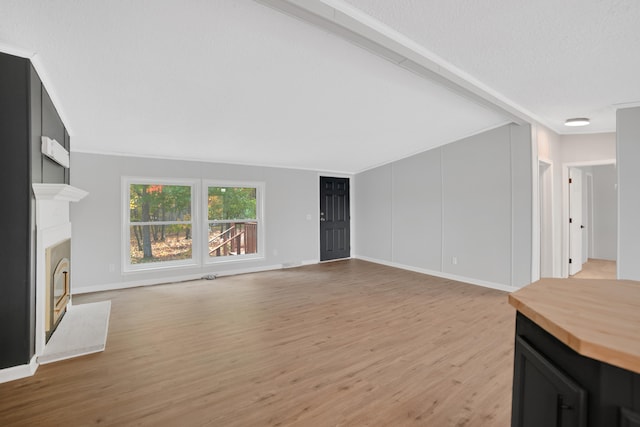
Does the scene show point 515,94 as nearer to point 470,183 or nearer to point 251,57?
point 470,183

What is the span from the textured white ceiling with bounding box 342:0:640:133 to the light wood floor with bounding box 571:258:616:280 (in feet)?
11.6

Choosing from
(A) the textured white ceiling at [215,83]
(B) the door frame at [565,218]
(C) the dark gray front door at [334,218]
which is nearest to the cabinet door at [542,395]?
(A) the textured white ceiling at [215,83]

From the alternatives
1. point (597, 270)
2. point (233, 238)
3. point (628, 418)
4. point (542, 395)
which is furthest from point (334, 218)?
point (628, 418)

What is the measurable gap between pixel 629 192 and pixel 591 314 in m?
3.44

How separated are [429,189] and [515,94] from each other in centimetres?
253

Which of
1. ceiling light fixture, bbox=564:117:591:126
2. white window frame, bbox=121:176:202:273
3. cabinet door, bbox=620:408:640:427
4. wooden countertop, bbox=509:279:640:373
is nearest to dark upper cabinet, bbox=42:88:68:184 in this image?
white window frame, bbox=121:176:202:273

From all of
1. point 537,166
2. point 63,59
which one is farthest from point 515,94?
point 63,59

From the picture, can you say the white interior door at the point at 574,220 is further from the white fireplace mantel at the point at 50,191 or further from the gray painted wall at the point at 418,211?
the white fireplace mantel at the point at 50,191

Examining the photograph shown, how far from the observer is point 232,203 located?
19.9 ft

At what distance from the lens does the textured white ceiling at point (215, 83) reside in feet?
6.74

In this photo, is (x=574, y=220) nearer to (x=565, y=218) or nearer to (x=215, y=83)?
(x=565, y=218)

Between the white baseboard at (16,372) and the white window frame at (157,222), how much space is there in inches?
107

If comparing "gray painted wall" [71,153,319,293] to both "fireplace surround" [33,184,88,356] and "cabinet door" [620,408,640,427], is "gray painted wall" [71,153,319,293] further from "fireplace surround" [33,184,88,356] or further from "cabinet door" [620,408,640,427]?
"cabinet door" [620,408,640,427]

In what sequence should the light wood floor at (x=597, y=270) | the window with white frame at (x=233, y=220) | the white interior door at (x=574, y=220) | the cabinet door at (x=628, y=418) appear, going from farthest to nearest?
the window with white frame at (x=233, y=220) < the light wood floor at (x=597, y=270) < the white interior door at (x=574, y=220) < the cabinet door at (x=628, y=418)
